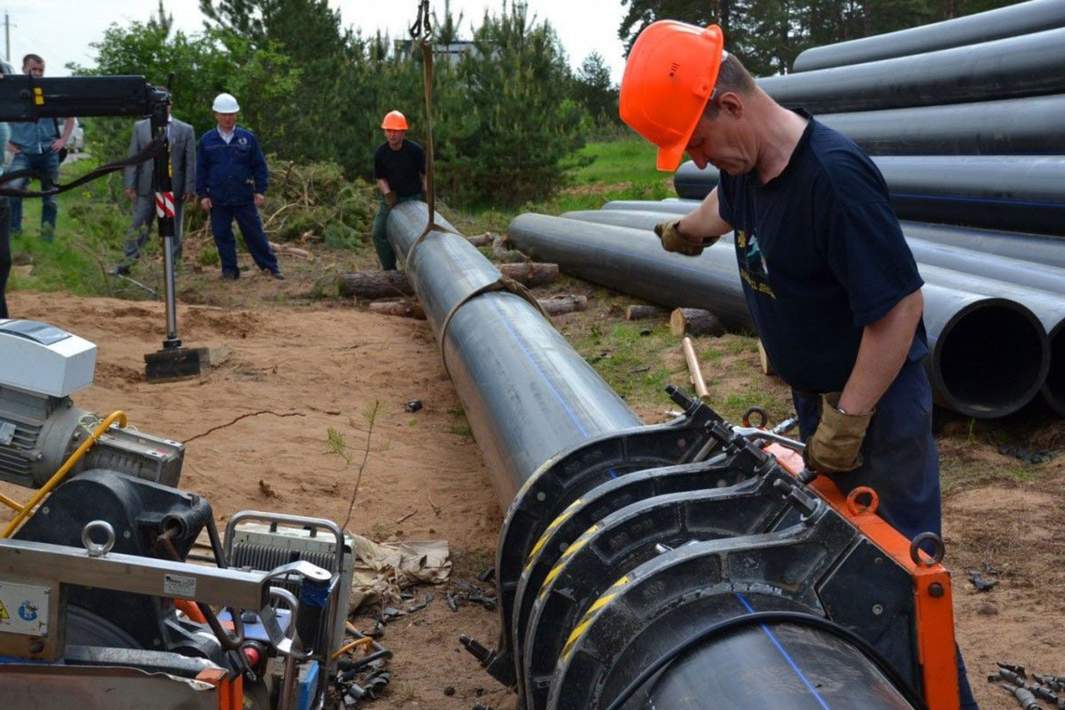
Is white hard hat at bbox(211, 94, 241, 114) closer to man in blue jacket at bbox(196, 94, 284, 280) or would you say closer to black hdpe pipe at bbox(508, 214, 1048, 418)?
man in blue jacket at bbox(196, 94, 284, 280)

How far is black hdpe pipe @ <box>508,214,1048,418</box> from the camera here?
606cm

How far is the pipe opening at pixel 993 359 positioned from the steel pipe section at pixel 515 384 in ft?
7.38

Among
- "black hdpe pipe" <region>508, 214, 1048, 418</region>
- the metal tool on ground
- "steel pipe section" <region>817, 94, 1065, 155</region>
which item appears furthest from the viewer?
"steel pipe section" <region>817, 94, 1065, 155</region>

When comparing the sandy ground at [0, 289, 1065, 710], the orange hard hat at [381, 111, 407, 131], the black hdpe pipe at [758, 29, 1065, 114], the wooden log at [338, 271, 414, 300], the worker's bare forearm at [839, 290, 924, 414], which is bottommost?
the sandy ground at [0, 289, 1065, 710]

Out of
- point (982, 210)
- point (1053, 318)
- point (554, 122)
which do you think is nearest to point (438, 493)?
point (1053, 318)

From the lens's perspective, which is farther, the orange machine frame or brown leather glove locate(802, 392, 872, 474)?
brown leather glove locate(802, 392, 872, 474)

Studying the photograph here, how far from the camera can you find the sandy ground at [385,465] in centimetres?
420

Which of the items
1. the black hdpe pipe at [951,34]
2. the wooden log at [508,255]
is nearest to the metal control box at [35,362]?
the black hdpe pipe at [951,34]

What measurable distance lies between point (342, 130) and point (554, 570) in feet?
62.2

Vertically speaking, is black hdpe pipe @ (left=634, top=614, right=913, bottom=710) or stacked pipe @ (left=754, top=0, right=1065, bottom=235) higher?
stacked pipe @ (left=754, top=0, right=1065, bottom=235)

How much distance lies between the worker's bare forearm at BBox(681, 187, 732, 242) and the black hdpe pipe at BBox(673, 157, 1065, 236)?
16.1 feet

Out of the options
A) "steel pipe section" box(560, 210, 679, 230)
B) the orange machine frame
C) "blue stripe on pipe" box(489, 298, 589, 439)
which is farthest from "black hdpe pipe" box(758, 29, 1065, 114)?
the orange machine frame

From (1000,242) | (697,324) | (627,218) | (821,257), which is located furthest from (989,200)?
(821,257)

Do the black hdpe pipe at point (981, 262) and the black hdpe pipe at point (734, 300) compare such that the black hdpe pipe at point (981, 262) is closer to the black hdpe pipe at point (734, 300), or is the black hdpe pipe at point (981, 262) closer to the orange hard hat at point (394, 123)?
the black hdpe pipe at point (734, 300)
